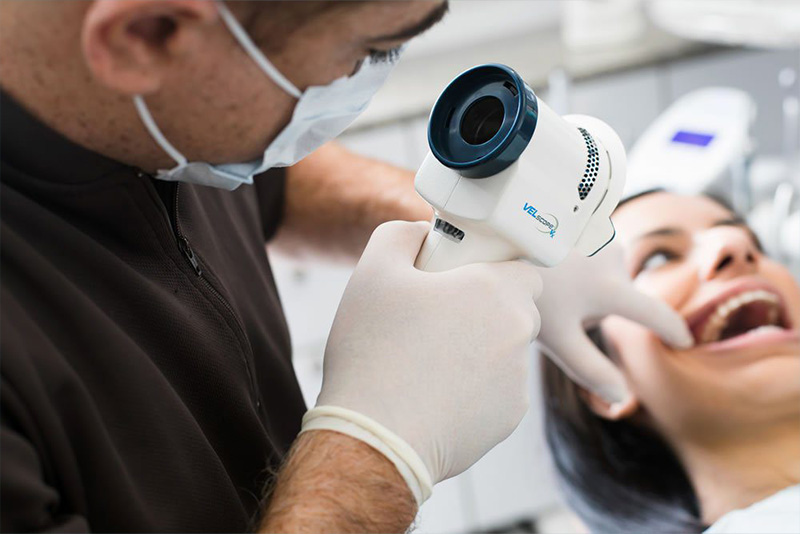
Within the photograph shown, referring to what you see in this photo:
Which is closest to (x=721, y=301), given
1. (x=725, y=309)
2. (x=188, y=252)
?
(x=725, y=309)

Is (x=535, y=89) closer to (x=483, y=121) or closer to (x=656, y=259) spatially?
(x=656, y=259)

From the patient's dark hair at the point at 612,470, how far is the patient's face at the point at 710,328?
0.39 feet

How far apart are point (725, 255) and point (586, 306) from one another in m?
0.62

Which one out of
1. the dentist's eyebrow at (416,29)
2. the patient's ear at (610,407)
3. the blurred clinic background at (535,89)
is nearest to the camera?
the dentist's eyebrow at (416,29)

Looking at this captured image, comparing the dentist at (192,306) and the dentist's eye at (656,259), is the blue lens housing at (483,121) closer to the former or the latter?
the dentist at (192,306)

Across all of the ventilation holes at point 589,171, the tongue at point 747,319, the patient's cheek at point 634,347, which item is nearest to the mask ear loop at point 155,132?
the ventilation holes at point 589,171

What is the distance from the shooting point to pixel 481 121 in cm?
102

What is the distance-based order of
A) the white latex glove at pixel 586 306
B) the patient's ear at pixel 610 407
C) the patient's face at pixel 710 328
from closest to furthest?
the white latex glove at pixel 586 306, the patient's face at pixel 710 328, the patient's ear at pixel 610 407

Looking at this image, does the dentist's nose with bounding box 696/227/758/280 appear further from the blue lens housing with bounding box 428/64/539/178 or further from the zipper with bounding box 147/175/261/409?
the zipper with bounding box 147/175/261/409

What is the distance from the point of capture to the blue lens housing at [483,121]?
957mm

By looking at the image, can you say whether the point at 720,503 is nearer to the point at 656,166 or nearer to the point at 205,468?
the point at 656,166

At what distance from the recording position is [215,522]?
1.00 metres

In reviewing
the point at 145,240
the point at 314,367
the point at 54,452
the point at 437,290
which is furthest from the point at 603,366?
the point at 314,367

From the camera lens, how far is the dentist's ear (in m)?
0.80
